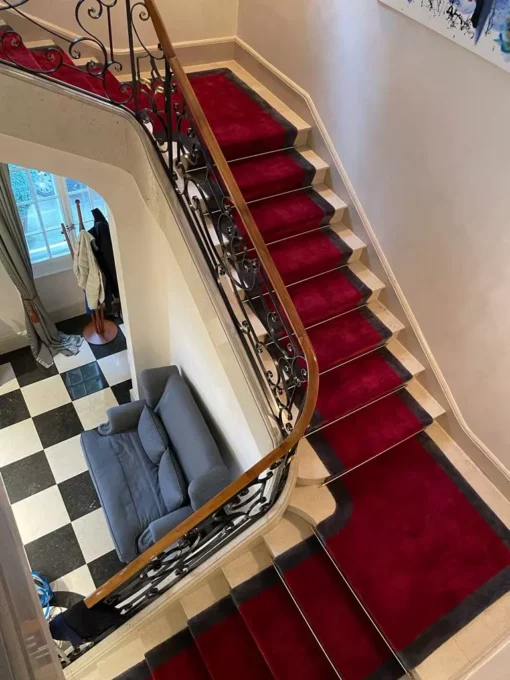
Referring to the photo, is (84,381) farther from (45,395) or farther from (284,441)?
(284,441)

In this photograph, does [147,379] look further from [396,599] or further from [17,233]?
[396,599]

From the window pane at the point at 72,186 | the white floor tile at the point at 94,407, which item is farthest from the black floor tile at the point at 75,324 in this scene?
the window pane at the point at 72,186

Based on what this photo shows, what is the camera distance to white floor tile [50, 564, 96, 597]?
4.53m

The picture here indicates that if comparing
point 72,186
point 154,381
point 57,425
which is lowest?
point 57,425

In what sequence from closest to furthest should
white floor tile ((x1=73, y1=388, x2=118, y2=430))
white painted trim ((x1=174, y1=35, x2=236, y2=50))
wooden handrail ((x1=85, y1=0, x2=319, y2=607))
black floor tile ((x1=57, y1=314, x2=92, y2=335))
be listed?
wooden handrail ((x1=85, y1=0, x2=319, y2=607)) < white painted trim ((x1=174, y1=35, x2=236, y2=50)) < white floor tile ((x1=73, y1=388, x2=118, y2=430)) < black floor tile ((x1=57, y1=314, x2=92, y2=335))

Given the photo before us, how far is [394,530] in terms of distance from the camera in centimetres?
341

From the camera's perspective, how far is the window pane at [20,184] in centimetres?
542

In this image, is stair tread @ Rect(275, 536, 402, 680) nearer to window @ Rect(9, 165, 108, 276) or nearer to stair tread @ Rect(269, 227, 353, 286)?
stair tread @ Rect(269, 227, 353, 286)

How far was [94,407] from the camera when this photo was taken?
5.79 m

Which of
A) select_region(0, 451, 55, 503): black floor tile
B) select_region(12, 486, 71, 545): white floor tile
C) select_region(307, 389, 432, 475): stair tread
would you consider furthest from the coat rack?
select_region(307, 389, 432, 475): stair tread

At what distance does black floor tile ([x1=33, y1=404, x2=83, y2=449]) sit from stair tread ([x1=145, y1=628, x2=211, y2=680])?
106 inches

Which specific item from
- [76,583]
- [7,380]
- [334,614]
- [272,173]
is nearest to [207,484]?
[334,614]

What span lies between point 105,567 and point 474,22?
4.90 metres

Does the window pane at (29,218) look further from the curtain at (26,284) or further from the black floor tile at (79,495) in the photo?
the black floor tile at (79,495)
